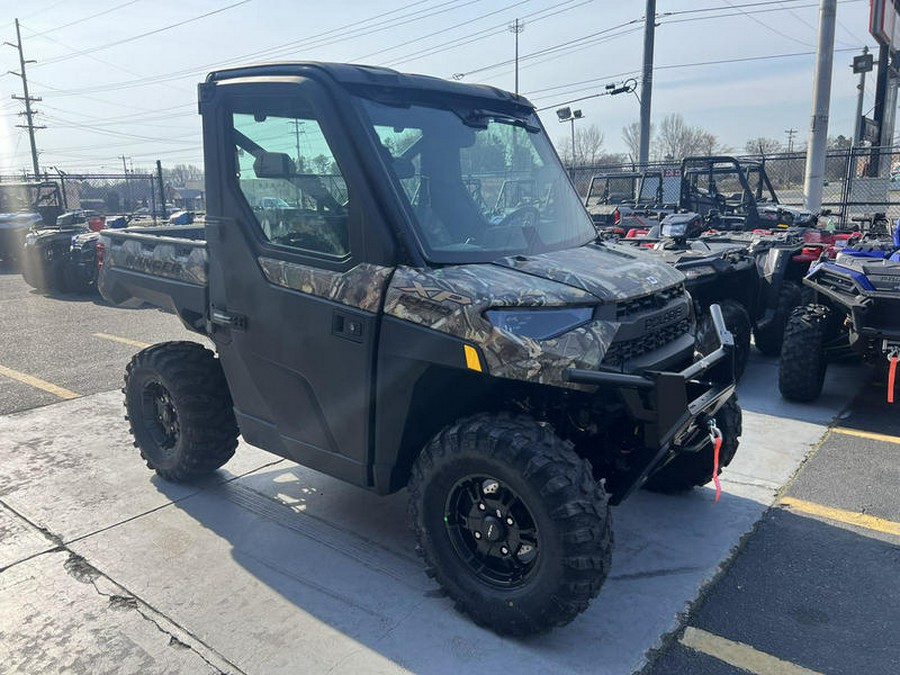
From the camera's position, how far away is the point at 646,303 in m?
3.04

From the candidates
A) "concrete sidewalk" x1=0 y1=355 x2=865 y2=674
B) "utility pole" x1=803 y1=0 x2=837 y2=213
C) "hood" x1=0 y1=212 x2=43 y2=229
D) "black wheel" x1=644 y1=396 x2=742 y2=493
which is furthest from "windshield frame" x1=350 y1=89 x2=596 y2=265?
"hood" x1=0 y1=212 x2=43 y2=229

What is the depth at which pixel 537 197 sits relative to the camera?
141 inches

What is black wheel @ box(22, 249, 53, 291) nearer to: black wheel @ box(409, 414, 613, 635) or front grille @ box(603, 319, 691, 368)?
black wheel @ box(409, 414, 613, 635)

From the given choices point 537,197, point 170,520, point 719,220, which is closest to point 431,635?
point 170,520

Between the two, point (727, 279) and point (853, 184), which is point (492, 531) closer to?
point (727, 279)

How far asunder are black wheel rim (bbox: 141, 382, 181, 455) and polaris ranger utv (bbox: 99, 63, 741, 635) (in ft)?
2.79

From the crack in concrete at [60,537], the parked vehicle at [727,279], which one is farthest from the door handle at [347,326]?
the parked vehicle at [727,279]

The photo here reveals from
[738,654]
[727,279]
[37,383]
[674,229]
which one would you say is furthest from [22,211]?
[738,654]

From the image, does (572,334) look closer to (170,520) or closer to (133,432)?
(170,520)

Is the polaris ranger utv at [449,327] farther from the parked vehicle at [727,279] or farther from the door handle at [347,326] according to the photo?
the parked vehicle at [727,279]

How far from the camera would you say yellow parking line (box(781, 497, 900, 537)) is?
12.6 ft

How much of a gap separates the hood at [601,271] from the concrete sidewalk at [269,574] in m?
1.43

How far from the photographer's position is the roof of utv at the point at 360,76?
3.07 m

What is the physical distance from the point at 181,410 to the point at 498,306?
2.35m
